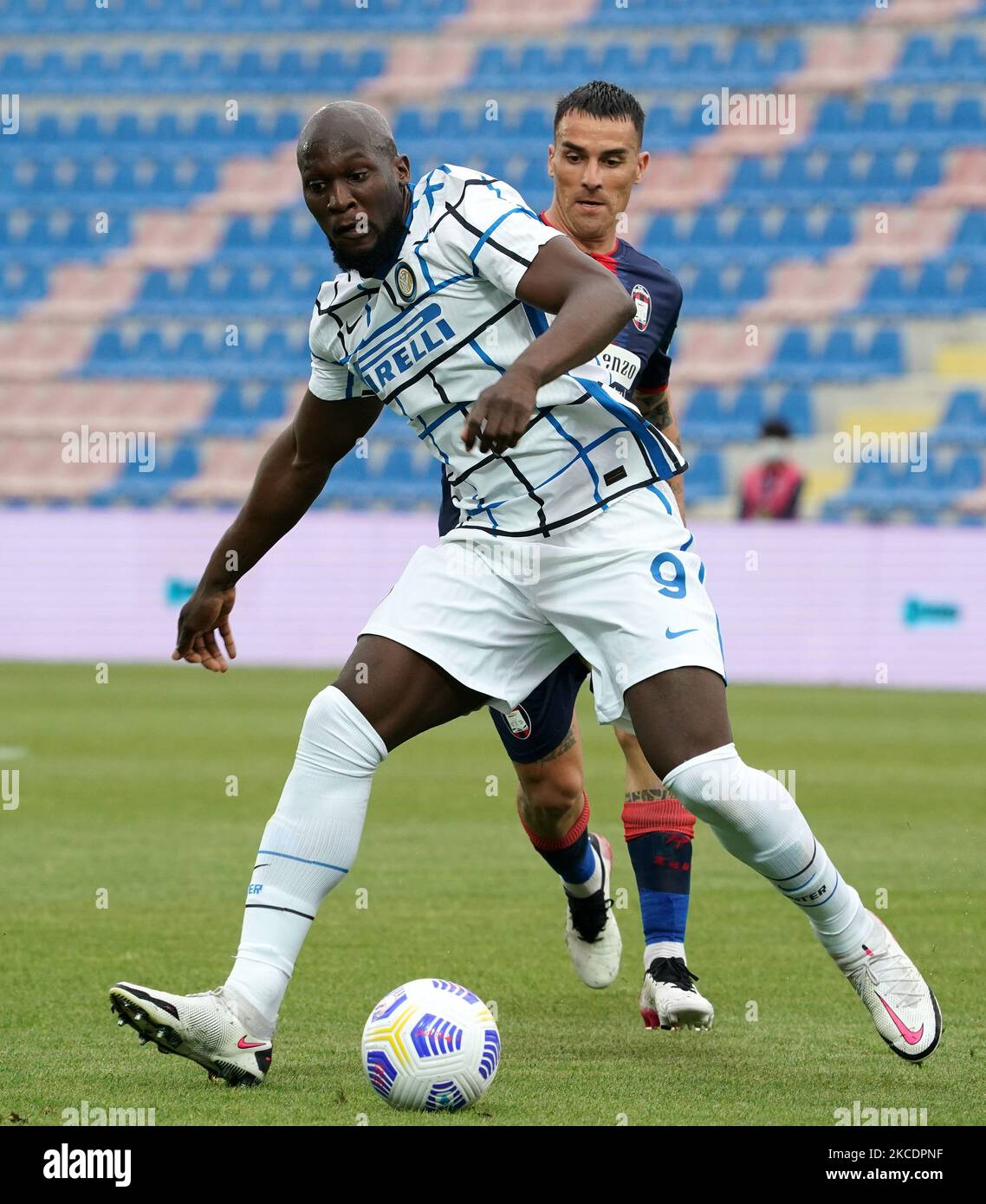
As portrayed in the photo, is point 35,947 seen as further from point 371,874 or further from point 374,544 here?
point 374,544

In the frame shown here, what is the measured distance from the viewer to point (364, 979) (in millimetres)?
5625

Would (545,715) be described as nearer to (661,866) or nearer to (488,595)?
(661,866)

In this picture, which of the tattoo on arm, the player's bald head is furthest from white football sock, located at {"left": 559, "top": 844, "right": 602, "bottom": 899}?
the player's bald head

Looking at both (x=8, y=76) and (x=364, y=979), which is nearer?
(x=364, y=979)

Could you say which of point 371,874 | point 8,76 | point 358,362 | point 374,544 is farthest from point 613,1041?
point 8,76

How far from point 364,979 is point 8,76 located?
21038 mm

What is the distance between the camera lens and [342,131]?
4.21 m

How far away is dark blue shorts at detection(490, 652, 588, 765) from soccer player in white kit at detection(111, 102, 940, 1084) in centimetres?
63

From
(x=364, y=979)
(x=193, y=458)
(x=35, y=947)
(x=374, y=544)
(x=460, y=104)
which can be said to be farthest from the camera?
(x=460, y=104)

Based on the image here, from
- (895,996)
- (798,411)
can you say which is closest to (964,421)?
(798,411)

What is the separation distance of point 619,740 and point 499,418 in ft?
5.96

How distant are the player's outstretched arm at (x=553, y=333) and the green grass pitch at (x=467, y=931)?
1.35 meters

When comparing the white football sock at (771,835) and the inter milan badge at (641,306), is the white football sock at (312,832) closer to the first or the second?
the white football sock at (771,835)

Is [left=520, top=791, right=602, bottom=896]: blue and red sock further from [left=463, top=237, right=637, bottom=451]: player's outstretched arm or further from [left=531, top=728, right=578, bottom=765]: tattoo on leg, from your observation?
[left=463, top=237, right=637, bottom=451]: player's outstretched arm
